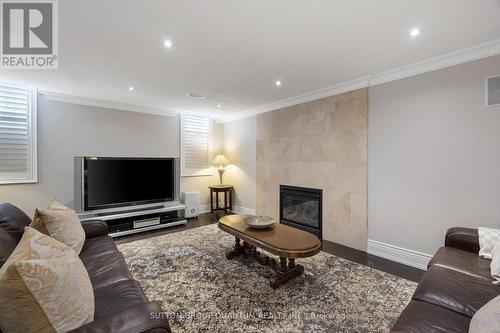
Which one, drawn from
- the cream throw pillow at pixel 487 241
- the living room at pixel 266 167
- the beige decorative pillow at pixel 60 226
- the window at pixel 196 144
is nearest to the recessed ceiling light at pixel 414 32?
the living room at pixel 266 167

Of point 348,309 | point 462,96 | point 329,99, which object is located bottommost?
point 348,309

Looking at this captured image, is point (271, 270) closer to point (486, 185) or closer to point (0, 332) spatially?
point (0, 332)

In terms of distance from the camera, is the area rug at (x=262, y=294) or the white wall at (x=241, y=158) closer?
the area rug at (x=262, y=294)

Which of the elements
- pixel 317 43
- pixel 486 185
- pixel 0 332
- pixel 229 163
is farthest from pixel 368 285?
pixel 229 163

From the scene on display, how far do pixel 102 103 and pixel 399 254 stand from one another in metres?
5.23

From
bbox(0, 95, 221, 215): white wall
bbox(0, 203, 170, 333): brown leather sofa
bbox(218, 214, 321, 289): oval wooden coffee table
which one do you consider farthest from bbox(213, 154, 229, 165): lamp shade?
bbox(0, 203, 170, 333): brown leather sofa

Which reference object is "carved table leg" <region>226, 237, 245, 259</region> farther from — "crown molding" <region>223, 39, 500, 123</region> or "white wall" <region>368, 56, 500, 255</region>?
"crown molding" <region>223, 39, 500, 123</region>

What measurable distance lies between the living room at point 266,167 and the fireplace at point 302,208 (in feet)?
0.13

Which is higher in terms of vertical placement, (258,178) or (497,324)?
(258,178)

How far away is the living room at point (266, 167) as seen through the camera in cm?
149

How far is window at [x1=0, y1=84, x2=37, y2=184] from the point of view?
320 cm

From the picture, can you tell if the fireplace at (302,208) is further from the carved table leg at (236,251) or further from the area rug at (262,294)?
the carved table leg at (236,251)

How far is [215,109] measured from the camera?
4.85 metres

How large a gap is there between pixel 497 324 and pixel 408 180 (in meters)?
2.13
